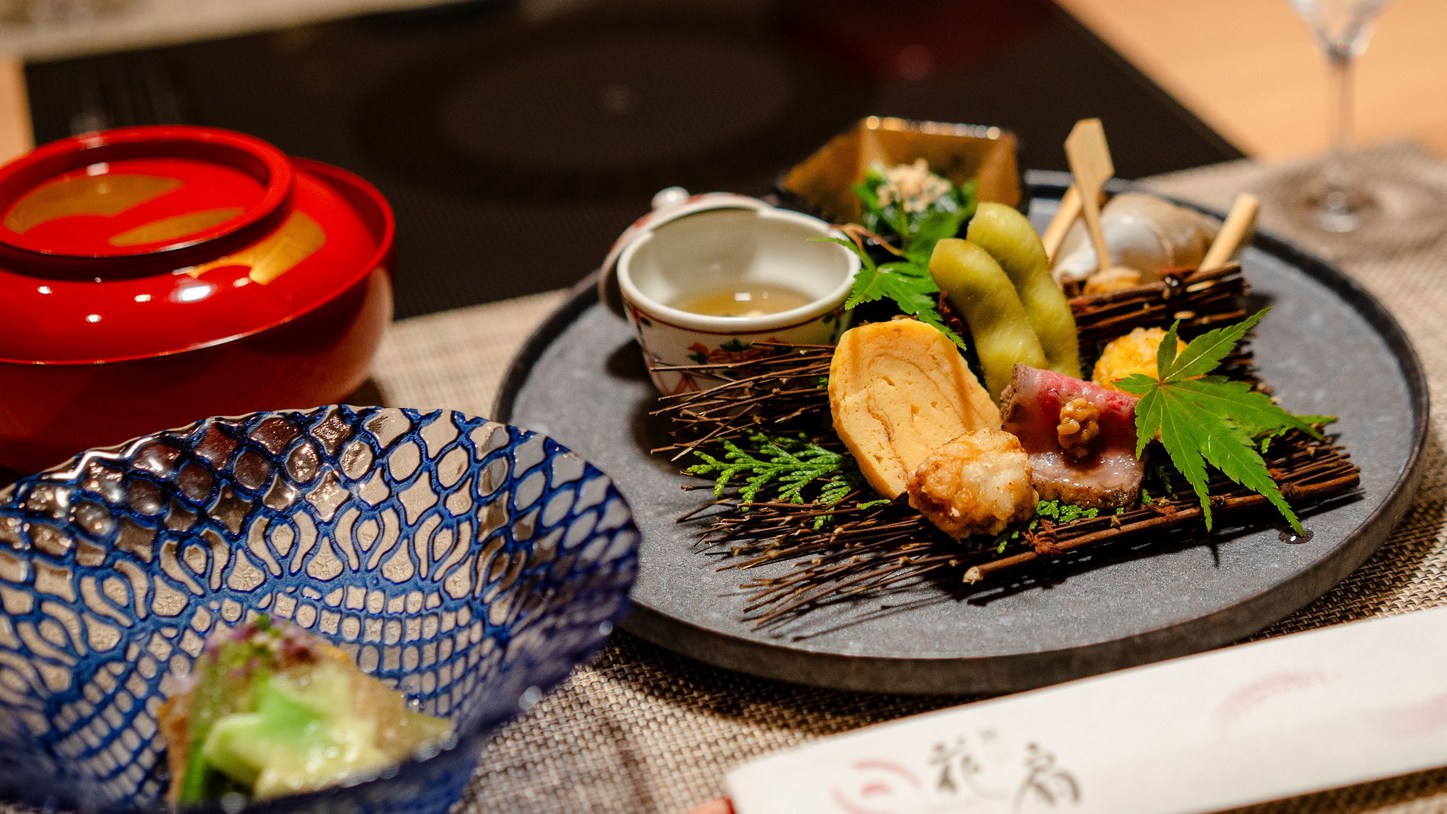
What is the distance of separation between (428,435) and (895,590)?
0.44m

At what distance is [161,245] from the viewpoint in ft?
4.03

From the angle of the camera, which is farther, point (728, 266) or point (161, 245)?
point (728, 266)

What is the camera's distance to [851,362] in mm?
1188

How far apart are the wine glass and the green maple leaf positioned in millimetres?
791

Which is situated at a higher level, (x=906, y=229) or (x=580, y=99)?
(x=906, y=229)

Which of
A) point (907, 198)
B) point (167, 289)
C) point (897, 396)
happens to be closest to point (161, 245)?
point (167, 289)

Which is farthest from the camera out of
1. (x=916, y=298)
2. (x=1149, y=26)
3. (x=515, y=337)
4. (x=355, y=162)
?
(x=1149, y=26)

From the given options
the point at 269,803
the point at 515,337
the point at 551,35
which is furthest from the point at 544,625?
the point at 551,35

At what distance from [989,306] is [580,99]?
4.80 feet

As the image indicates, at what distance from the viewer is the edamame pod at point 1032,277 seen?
127cm

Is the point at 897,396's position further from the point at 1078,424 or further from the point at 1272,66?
the point at 1272,66

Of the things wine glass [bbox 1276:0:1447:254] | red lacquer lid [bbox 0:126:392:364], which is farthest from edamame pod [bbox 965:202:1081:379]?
wine glass [bbox 1276:0:1447:254]

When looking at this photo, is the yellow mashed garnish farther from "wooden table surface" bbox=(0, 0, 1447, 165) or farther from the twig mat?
"wooden table surface" bbox=(0, 0, 1447, 165)

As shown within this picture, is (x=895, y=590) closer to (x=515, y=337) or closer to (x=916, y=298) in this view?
(x=916, y=298)
